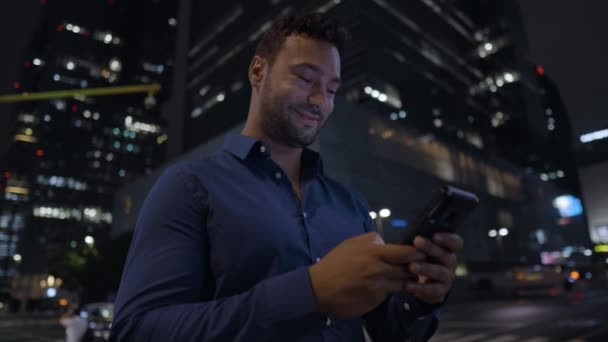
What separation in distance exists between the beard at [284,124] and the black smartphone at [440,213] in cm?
78

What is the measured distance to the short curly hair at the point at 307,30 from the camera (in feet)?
5.41

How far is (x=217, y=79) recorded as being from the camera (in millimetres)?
36969

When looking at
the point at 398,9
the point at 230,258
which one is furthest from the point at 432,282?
the point at 398,9

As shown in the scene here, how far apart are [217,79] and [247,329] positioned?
38.5m

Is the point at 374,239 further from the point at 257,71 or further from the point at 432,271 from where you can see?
the point at 257,71

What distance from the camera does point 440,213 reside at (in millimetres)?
1012

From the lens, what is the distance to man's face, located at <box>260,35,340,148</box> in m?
1.59

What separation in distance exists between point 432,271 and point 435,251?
64 mm

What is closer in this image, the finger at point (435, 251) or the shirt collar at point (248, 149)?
the finger at point (435, 251)

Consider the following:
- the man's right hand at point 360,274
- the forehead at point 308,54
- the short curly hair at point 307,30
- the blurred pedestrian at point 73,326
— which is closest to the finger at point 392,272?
the man's right hand at point 360,274

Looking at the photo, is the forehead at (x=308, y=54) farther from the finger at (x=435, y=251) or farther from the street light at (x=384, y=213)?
the street light at (x=384, y=213)

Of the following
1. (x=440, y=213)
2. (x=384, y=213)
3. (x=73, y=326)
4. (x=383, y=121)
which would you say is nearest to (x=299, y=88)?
(x=440, y=213)

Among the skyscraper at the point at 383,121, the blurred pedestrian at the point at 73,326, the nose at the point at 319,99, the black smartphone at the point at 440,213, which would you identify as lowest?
the blurred pedestrian at the point at 73,326

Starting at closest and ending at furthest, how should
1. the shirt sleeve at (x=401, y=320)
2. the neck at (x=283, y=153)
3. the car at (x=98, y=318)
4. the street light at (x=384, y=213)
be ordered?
the shirt sleeve at (x=401, y=320) < the neck at (x=283, y=153) < the car at (x=98, y=318) < the street light at (x=384, y=213)
